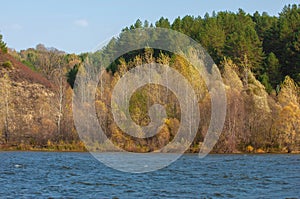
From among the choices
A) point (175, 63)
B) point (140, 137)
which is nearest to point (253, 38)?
point (175, 63)

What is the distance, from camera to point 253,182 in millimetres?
31688

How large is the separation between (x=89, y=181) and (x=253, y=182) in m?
10.8

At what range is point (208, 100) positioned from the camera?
6244 centimetres

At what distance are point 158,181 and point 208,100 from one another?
3088 cm

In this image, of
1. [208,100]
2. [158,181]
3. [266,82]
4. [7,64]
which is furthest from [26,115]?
[158,181]

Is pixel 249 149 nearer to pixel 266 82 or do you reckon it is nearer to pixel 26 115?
pixel 266 82

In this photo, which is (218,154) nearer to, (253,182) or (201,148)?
(201,148)

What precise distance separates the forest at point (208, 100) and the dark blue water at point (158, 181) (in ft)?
53.9

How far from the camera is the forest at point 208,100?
201 feet

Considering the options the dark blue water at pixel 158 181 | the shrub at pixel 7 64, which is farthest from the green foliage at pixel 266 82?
the shrub at pixel 7 64

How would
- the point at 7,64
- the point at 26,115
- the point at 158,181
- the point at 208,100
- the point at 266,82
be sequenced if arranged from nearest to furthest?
the point at 158,181, the point at 208,100, the point at 266,82, the point at 26,115, the point at 7,64

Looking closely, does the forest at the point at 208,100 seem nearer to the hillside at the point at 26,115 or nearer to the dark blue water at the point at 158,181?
the hillside at the point at 26,115

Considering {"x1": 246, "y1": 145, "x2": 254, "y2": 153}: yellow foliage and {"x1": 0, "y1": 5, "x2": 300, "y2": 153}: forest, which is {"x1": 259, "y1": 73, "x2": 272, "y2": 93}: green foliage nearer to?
{"x1": 0, "y1": 5, "x2": 300, "y2": 153}: forest

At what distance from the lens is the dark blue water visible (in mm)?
27328
